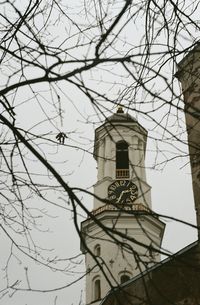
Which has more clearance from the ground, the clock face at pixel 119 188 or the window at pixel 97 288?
the clock face at pixel 119 188

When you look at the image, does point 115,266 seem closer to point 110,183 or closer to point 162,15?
point 110,183

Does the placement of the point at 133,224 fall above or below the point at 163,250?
above

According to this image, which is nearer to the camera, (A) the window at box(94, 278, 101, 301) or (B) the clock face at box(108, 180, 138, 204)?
(A) the window at box(94, 278, 101, 301)

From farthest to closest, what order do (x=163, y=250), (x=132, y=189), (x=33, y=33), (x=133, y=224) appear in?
(x=132, y=189) → (x=133, y=224) → (x=33, y=33) → (x=163, y=250)

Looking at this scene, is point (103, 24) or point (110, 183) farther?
point (110, 183)

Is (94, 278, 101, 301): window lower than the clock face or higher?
lower

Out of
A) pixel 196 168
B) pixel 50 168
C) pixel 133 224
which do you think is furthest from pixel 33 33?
pixel 133 224

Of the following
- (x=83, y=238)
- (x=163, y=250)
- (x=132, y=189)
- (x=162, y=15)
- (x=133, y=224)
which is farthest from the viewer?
(x=132, y=189)

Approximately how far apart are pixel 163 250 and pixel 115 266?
24510 millimetres

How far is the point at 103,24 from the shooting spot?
4.64 meters

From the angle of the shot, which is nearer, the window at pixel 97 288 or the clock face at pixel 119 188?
the window at pixel 97 288

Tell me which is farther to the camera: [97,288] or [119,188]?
[119,188]

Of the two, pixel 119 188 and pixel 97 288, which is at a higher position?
pixel 119 188

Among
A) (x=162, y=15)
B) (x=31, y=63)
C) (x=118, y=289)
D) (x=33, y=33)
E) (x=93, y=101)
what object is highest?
(x=162, y=15)
